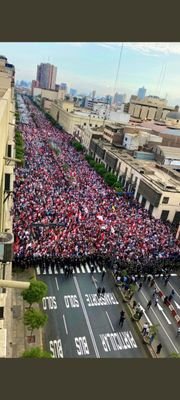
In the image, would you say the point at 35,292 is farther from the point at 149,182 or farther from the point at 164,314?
the point at 149,182

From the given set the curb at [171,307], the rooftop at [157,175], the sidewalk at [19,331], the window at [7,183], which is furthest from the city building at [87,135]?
the sidewalk at [19,331]

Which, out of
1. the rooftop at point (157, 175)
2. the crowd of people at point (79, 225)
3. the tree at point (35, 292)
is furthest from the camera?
the rooftop at point (157, 175)

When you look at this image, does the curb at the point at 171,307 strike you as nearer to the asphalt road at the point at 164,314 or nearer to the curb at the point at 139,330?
the asphalt road at the point at 164,314

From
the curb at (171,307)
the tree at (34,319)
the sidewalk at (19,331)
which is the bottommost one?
the curb at (171,307)

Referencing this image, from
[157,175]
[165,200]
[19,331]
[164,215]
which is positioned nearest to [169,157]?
[157,175]

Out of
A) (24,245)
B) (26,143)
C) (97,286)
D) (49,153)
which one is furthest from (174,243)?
(26,143)

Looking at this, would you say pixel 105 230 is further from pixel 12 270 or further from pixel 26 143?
pixel 26 143
